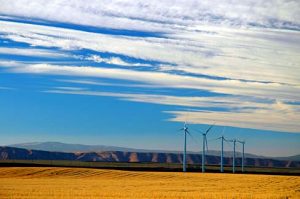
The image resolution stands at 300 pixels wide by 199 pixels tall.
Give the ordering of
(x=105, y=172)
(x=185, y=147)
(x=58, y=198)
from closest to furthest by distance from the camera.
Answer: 1. (x=58, y=198)
2. (x=105, y=172)
3. (x=185, y=147)

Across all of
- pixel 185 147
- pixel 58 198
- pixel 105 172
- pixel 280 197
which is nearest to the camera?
pixel 58 198

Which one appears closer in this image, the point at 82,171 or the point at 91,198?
the point at 91,198

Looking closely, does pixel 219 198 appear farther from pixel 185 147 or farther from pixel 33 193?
pixel 185 147

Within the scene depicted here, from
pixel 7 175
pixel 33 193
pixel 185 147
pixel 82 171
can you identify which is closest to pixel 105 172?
pixel 82 171

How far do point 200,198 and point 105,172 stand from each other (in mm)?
60135

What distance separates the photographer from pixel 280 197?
5122 centimetres

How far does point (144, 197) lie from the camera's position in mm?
49188

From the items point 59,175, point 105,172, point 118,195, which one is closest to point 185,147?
point 105,172

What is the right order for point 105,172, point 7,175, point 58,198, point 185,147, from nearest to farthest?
1. point 58,198
2. point 7,175
3. point 105,172
4. point 185,147

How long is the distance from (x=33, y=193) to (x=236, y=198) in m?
18.5

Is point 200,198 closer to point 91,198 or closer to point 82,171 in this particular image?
point 91,198

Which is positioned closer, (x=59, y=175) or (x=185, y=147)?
(x=59, y=175)

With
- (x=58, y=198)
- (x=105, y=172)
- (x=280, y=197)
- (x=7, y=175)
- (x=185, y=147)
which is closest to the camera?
(x=58, y=198)

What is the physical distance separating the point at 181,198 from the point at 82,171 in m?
61.6
